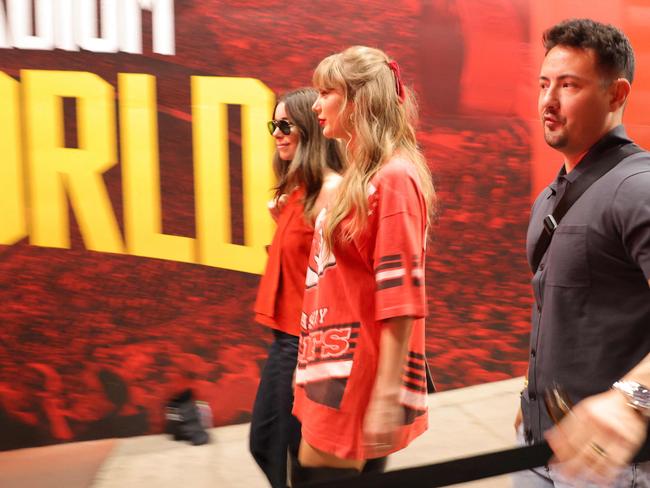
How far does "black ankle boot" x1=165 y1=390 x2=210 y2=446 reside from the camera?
4.18 metres

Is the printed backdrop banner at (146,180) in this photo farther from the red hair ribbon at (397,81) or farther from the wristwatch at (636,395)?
the wristwatch at (636,395)

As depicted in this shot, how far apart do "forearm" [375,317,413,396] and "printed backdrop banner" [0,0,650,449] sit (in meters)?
2.41

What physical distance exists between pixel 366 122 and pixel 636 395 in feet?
3.43

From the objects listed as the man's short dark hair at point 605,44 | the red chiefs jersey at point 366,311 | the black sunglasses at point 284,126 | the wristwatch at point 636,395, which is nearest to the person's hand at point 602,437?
the wristwatch at point 636,395

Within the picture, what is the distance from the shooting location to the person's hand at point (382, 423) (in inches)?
76.7

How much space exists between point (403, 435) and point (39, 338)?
102 inches

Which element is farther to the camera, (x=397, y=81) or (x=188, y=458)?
(x=188, y=458)

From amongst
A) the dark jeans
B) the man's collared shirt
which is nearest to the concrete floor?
the dark jeans

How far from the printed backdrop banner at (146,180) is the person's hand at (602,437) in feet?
10.2

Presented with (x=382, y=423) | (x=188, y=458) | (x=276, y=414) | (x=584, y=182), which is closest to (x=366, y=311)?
(x=382, y=423)

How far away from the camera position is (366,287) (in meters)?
2.06

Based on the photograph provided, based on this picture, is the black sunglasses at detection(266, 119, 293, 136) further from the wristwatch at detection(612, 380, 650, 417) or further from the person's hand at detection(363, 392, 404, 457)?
the wristwatch at detection(612, 380, 650, 417)

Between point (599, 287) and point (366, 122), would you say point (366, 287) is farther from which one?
point (599, 287)

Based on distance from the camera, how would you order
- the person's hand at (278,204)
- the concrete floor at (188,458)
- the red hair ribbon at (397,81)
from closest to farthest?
1. the red hair ribbon at (397,81)
2. the person's hand at (278,204)
3. the concrete floor at (188,458)
